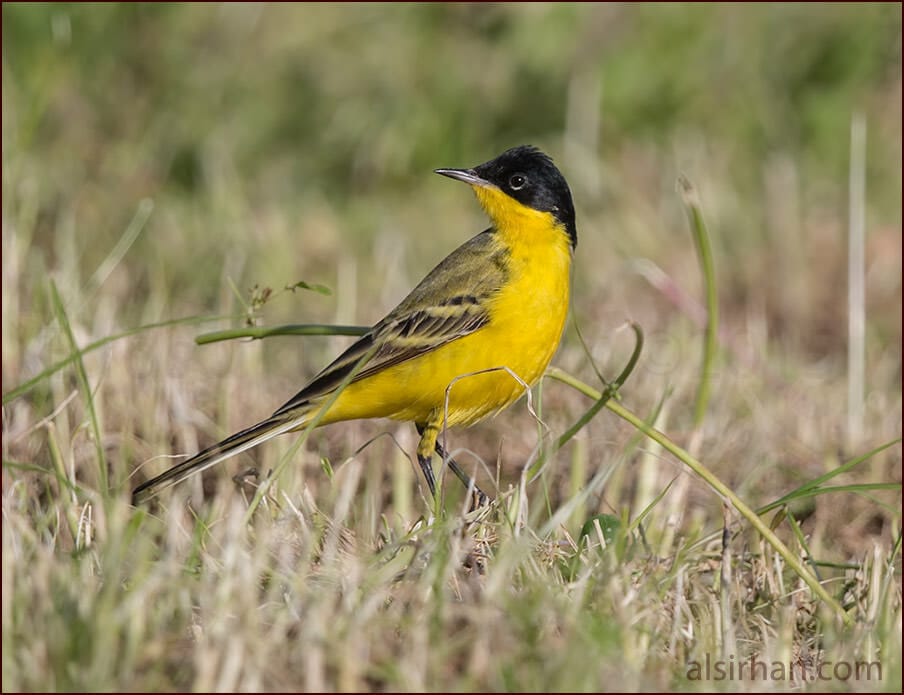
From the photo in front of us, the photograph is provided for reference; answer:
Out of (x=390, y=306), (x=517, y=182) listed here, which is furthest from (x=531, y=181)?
(x=390, y=306)

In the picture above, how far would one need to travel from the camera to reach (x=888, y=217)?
24.8 feet

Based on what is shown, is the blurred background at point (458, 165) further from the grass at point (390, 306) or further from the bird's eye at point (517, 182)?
the bird's eye at point (517, 182)

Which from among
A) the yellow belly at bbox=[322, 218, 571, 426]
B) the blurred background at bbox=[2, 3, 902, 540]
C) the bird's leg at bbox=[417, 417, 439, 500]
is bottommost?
the bird's leg at bbox=[417, 417, 439, 500]

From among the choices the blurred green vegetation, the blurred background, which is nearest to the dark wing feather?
the blurred background

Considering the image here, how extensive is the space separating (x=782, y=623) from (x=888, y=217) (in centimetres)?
517

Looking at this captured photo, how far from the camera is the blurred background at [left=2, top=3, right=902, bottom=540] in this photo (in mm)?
5504

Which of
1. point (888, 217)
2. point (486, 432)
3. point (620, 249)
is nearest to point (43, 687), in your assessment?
point (486, 432)

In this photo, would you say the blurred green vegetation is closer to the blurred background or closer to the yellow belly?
the blurred background

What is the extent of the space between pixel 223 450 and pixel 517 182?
55.9 inches

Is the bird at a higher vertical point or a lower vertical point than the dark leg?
higher

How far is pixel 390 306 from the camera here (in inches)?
236

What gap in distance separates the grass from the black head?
17.8 inches

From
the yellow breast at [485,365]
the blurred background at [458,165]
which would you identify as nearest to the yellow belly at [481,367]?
the yellow breast at [485,365]

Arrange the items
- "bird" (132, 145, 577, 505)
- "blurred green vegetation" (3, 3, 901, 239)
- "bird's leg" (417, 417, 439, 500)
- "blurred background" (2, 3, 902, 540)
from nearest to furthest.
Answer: "bird" (132, 145, 577, 505) → "bird's leg" (417, 417, 439, 500) → "blurred background" (2, 3, 902, 540) → "blurred green vegetation" (3, 3, 901, 239)
